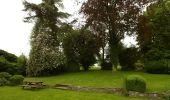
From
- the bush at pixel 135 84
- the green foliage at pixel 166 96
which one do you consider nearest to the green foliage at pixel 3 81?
the bush at pixel 135 84

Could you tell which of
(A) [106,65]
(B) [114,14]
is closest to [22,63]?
(A) [106,65]

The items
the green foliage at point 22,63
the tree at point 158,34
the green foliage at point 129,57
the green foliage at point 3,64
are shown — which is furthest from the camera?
the green foliage at point 129,57

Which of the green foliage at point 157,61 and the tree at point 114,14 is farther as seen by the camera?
the green foliage at point 157,61

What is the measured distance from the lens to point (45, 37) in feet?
132

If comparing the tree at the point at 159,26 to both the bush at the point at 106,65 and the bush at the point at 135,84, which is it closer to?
the bush at the point at 106,65

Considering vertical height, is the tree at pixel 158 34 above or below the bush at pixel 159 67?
above

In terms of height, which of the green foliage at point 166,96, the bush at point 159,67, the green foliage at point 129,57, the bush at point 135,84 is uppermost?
the green foliage at point 129,57

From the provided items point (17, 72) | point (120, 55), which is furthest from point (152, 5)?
point (17, 72)

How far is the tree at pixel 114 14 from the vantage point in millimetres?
35312

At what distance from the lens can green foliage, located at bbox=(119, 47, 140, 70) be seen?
143 ft

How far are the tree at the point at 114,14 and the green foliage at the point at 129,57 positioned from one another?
727cm

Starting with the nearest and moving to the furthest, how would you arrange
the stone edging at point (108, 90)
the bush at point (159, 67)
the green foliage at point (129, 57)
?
the stone edging at point (108, 90)
the bush at point (159, 67)
the green foliage at point (129, 57)

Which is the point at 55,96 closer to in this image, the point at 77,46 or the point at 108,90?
the point at 108,90

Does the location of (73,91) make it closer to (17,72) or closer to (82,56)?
(17,72)
